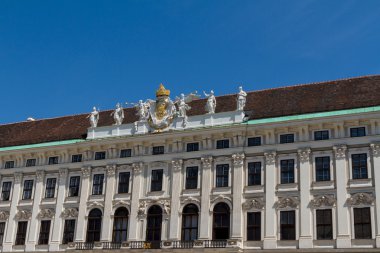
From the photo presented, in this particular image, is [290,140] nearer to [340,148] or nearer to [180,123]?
[340,148]

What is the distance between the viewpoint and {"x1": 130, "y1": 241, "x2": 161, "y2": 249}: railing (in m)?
40.8

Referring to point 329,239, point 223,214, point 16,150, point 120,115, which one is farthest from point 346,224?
point 16,150

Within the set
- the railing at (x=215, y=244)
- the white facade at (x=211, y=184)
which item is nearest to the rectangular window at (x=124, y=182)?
the white facade at (x=211, y=184)

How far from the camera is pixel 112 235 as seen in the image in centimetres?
4284

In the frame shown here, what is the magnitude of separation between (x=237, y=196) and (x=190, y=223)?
12.8 feet

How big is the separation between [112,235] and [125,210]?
6.51 ft

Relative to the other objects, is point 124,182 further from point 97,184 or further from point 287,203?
point 287,203

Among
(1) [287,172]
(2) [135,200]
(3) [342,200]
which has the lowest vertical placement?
(3) [342,200]

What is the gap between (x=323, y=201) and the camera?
37.3m

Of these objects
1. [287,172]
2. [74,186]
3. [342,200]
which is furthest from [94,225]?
[342,200]

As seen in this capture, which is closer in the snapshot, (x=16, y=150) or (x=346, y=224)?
(x=346, y=224)

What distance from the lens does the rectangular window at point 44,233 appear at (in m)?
45.2

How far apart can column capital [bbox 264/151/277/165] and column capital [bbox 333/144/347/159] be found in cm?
397

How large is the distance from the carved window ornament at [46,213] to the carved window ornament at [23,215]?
98cm
